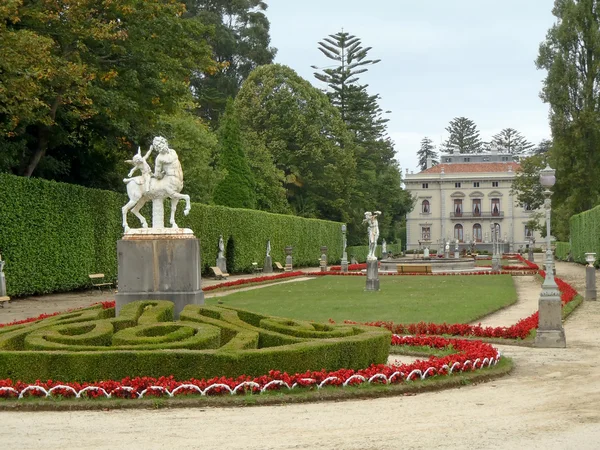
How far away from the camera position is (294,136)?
58.1m

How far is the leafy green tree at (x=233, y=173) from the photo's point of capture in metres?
48.2

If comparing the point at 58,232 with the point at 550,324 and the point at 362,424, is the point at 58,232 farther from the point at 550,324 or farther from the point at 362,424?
the point at 362,424

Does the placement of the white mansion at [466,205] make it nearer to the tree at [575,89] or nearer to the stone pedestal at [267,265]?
the tree at [575,89]

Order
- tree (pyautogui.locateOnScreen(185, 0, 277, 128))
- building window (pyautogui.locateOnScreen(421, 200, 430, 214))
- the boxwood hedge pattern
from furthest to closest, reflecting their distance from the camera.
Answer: building window (pyautogui.locateOnScreen(421, 200, 430, 214))
tree (pyautogui.locateOnScreen(185, 0, 277, 128))
the boxwood hedge pattern

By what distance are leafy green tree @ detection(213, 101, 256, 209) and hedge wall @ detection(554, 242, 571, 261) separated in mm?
25931

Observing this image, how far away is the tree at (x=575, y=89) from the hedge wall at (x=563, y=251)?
16.7 m

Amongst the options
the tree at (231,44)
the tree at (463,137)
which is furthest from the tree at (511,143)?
the tree at (231,44)

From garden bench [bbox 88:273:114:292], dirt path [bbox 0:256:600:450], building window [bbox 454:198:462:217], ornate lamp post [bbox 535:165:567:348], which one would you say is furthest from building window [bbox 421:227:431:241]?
dirt path [bbox 0:256:600:450]

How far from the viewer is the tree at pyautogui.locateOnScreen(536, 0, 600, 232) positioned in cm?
4466

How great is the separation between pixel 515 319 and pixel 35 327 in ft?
31.6

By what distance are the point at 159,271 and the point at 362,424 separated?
257 inches

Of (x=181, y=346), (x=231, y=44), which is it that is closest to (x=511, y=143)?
(x=231, y=44)

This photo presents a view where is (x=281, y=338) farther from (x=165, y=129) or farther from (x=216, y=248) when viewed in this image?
(x=216, y=248)

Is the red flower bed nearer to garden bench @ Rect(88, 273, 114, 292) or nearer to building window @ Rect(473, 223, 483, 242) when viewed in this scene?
garden bench @ Rect(88, 273, 114, 292)
